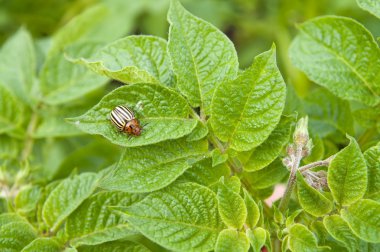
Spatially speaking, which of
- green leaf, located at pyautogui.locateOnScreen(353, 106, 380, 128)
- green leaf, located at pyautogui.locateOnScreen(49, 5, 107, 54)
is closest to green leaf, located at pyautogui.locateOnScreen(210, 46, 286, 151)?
green leaf, located at pyautogui.locateOnScreen(353, 106, 380, 128)

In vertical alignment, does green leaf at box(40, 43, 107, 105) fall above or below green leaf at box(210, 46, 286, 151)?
below

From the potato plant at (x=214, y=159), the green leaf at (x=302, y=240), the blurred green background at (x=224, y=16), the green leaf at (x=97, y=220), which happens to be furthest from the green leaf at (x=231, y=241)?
the blurred green background at (x=224, y=16)

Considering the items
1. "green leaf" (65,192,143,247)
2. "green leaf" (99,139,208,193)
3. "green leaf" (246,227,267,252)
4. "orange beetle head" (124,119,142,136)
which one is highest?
"orange beetle head" (124,119,142,136)

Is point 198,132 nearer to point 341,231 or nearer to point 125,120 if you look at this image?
point 125,120

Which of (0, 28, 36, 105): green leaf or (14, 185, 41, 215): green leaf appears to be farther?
(0, 28, 36, 105): green leaf

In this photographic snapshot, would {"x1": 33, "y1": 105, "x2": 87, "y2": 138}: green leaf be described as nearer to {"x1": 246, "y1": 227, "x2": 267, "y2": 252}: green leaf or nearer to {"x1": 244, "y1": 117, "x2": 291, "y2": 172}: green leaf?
{"x1": 244, "y1": 117, "x2": 291, "y2": 172}: green leaf

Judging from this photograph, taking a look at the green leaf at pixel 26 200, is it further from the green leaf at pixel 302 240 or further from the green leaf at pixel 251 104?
the green leaf at pixel 302 240

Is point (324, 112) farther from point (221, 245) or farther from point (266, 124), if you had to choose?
point (221, 245)
